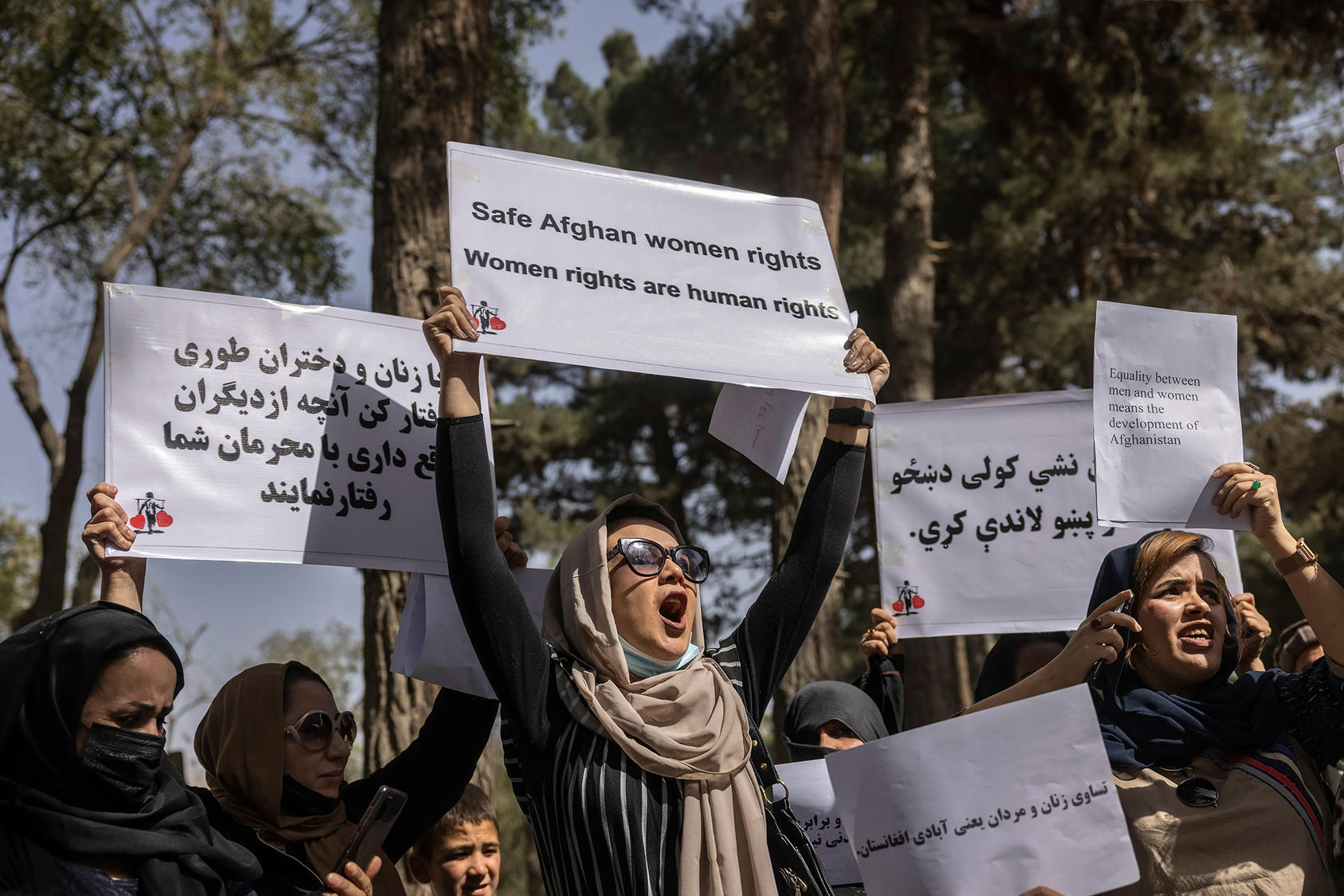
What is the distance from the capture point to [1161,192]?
12672 millimetres

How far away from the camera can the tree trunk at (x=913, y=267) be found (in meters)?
9.41

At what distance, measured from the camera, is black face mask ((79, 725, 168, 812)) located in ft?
7.11

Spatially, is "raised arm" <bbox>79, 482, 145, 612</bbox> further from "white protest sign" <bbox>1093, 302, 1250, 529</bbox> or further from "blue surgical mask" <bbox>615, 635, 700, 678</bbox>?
"white protest sign" <bbox>1093, 302, 1250, 529</bbox>

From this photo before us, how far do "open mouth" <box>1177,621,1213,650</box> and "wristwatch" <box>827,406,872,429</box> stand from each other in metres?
0.83

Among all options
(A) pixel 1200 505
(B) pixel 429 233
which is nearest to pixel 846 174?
(B) pixel 429 233

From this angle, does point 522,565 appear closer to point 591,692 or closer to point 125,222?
point 591,692

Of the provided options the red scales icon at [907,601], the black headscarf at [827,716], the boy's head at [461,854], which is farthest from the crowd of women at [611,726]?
the red scales icon at [907,601]

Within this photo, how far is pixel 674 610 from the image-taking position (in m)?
2.69

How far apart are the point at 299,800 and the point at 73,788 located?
69 cm

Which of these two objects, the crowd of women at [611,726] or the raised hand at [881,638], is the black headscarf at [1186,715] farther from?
the raised hand at [881,638]

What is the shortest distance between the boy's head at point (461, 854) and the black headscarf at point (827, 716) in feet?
2.82

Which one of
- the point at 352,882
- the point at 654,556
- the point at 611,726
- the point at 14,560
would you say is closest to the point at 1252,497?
the point at 654,556

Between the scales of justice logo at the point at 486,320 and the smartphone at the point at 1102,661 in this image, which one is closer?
the smartphone at the point at 1102,661

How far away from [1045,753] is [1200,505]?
46.9 inches
